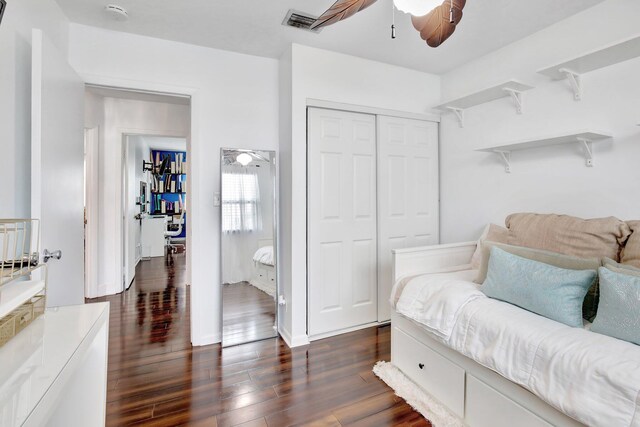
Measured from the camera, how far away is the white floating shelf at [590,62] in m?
1.77

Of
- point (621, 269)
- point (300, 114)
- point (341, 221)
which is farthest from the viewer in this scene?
point (341, 221)

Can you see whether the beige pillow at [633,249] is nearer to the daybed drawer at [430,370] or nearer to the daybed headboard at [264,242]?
the daybed drawer at [430,370]

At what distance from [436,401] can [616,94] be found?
7.25ft

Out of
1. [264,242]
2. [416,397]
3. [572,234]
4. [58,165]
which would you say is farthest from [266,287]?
[572,234]

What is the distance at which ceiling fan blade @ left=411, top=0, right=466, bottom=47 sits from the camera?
1.42m

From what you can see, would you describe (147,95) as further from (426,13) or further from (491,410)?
(491,410)

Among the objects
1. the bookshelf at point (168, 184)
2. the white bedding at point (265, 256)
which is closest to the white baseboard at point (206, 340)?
the white bedding at point (265, 256)

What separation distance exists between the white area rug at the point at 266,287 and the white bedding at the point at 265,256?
0.60ft

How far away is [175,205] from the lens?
28.2 feet

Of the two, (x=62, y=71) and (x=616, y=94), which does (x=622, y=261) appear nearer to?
(x=616, y=94)

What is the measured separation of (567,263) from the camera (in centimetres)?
159

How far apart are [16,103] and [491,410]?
282 centimetres

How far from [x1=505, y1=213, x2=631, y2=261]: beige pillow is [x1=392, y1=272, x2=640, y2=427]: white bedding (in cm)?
55

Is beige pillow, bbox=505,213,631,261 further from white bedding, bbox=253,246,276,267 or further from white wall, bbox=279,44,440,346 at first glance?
white bedding, bbox=253,246,276,267
